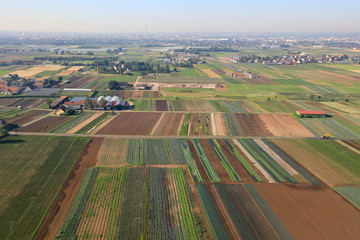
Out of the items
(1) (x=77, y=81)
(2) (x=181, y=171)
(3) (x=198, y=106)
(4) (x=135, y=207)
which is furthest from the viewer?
(1) (x=77, y=81)

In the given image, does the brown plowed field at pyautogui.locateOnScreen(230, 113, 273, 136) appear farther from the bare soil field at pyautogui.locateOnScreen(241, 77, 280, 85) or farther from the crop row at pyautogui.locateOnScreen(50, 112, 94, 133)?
the bare soil field at pyautogui.locateOnScreen(241, 77, 280, 85)

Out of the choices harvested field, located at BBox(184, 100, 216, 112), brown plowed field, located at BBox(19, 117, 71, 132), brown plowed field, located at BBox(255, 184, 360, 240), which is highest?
harvested field, located at BBox(184, 100, 216, 112)

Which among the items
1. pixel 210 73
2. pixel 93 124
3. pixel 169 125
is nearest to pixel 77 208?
pixel 93 124

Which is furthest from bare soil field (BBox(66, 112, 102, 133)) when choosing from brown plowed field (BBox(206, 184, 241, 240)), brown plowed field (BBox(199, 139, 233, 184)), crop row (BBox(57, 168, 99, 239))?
brown plowed field (BBox(206, 184, 241, 240))

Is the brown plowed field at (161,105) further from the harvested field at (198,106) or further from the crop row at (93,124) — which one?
the crop row at (93,124)

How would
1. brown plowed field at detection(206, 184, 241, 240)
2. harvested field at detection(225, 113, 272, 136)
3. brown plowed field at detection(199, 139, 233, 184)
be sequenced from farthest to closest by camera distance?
harvested field at detection(225, 113, 272, 136) → brown plowed field at detection(199, 139, 233, 184) → brown plowed field at detection(206, 184, 241, 240)

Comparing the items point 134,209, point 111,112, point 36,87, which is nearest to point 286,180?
point 134,209

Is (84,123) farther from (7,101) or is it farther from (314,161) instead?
(314,161)

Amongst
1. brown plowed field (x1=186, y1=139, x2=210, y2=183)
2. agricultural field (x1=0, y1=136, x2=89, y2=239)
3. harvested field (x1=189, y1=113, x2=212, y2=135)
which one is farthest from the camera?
harvested field (x1=189, y1=113, x2=212, y2=135)
